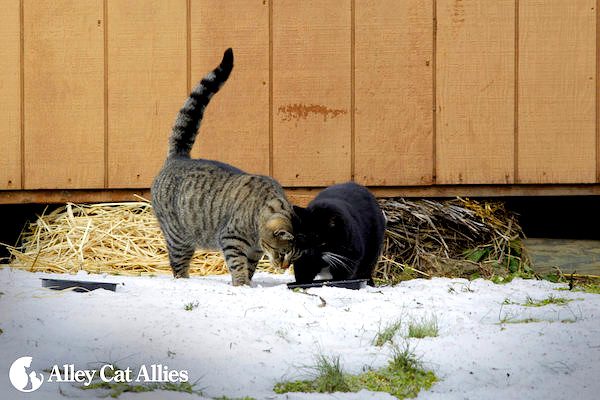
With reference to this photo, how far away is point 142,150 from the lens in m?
Answer: 5.21

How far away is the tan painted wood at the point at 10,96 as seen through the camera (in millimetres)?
5223

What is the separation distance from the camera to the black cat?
4012 mm

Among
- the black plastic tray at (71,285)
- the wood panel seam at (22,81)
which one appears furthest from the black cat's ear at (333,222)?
the wood panel seam at (22,81)

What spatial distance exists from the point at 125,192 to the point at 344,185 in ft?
4.77

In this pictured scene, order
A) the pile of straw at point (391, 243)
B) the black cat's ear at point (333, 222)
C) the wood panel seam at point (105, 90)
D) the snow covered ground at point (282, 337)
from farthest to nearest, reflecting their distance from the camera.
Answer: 1. the wood panel seam at point (105, 90)
2. the pile of straw at point (391, 243)
3. the black cat's ear at point (333, 222)
4. the snow covered ground at point (282, 337)

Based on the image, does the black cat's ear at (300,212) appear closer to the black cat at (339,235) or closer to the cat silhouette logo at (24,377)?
the black cat at (339,235)

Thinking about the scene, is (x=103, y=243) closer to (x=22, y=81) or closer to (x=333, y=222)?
(x=22, y=81)

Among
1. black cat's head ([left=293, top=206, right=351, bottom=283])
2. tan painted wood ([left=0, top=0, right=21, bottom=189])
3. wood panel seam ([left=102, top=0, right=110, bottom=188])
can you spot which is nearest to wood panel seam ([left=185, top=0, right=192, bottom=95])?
wood panel seam ([left=102, top=0, right=110, bottom=188])

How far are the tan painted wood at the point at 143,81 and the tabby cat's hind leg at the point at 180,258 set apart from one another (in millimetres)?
842

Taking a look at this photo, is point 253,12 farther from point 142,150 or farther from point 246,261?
point 246,261

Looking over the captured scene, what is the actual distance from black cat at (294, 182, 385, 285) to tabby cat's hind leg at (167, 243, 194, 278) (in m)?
0.67

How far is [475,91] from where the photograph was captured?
5.08 m

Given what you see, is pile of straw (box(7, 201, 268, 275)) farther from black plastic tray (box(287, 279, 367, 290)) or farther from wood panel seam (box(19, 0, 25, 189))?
black plastic tray (box(287, 279, 367, 290))

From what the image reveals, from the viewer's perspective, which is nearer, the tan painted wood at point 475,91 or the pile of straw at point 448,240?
the pile of straw at point 448,240
